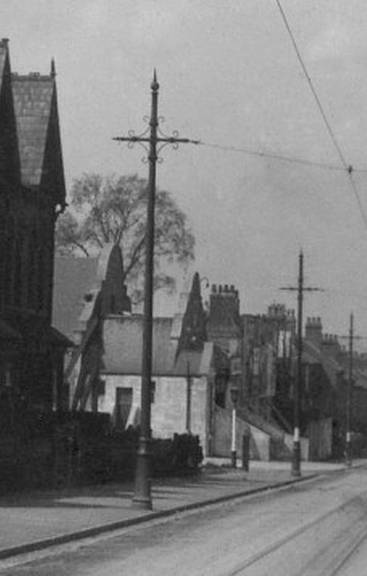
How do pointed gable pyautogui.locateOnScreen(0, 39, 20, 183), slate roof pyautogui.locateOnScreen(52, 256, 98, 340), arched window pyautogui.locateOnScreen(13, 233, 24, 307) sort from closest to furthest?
pointed gable pyautogui.locateOnScreen(0, 39, 20, 183)
arched window pyautogui.locateOnScreen(13, 233, 24, 307)
slate roof pyautogui.locateOnScreen(52, 256, 98, 340)

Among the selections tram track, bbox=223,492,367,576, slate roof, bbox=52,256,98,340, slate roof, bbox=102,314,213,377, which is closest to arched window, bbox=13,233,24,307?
tram track, bbox=223,492,367,576

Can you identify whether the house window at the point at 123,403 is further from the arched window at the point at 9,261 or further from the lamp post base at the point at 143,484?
the lamp post base at the point at 143,484

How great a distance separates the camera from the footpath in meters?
21.5

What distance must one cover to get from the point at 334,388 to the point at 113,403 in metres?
41.1

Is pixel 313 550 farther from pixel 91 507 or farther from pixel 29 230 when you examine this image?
pixel 29 230

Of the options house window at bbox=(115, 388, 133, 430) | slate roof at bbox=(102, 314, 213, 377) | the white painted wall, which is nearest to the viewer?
house window at bbox=(115, 388, 133, 430)

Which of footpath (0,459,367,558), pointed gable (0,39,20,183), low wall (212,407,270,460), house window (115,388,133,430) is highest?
pointed gable (0,39,20,183)

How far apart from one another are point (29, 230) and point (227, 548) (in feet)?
80.2

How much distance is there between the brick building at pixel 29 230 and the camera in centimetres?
4078

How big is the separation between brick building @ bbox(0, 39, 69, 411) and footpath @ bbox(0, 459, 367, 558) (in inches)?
199

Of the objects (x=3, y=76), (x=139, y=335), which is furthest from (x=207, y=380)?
→ (x=3, y=76)

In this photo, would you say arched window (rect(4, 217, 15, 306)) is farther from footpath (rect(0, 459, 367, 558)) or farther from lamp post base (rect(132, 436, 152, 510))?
lamp post base (rect(132, 436, 152, 510))

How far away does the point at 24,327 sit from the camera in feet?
140

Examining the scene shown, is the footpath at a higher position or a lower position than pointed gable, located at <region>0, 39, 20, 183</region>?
lower
